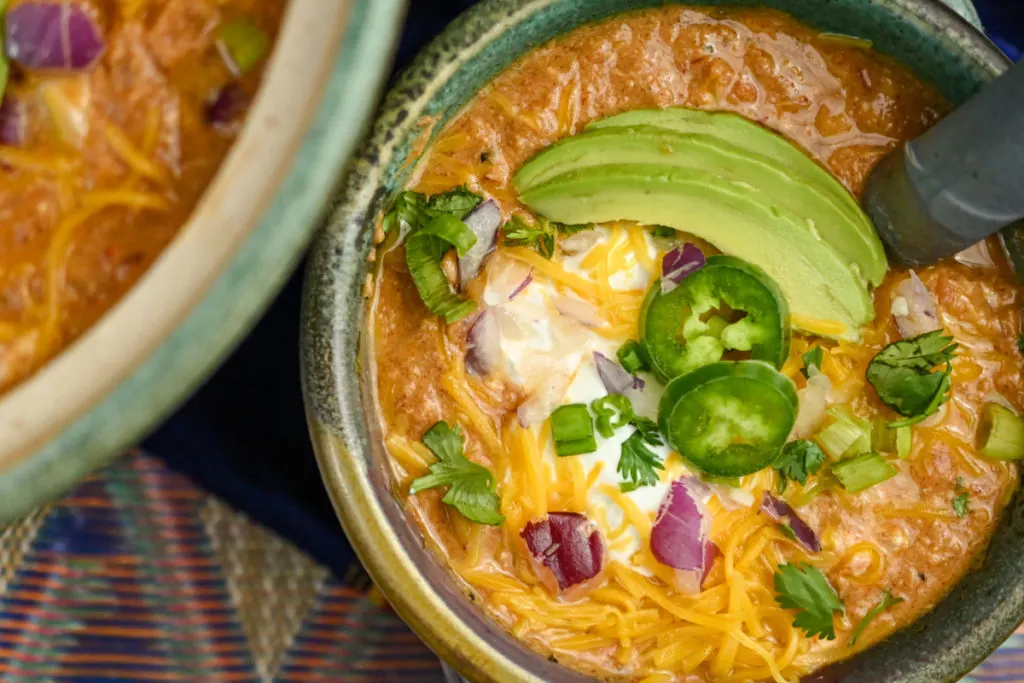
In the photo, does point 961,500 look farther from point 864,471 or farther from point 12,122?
point 12,122

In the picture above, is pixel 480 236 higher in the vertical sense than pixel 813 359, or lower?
higher

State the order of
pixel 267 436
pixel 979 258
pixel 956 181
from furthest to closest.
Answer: pixel 267 436 < pixel 979 258 < pixel 956 181

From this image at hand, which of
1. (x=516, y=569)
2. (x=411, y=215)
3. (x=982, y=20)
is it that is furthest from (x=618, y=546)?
(x=982, y=20)

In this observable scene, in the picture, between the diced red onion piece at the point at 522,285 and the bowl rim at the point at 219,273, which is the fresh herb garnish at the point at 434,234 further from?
the bowl rim at the point at 219,273

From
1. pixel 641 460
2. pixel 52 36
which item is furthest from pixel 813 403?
pixel 52 36

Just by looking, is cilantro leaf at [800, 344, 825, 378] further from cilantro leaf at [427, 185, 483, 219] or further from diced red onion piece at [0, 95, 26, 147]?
diced red onion piece at [0, 95, 26, 147]

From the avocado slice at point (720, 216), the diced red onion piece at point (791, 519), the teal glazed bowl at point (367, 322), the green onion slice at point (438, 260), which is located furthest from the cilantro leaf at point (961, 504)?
the green onion slice at point (438, 260)

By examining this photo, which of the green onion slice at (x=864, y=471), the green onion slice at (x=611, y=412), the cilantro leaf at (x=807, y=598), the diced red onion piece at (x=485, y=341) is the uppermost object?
the diced red onion piece at (x=485, y=341)
